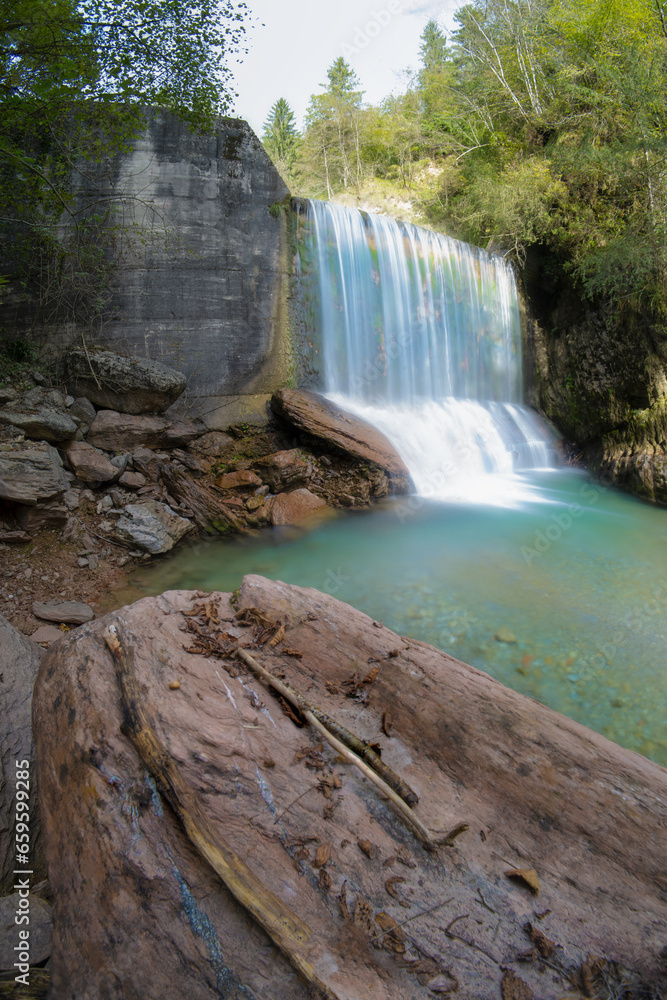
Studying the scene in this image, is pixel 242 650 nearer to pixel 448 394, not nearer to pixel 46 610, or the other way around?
pixel 46 610

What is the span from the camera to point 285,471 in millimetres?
7684

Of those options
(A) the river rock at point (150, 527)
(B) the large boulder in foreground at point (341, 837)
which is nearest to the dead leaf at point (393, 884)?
(B) the large boulder in foreground at point (341, 837)

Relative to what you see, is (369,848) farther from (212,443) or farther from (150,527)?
(212,443)

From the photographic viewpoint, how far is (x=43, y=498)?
551cm

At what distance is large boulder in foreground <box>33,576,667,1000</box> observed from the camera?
125cm

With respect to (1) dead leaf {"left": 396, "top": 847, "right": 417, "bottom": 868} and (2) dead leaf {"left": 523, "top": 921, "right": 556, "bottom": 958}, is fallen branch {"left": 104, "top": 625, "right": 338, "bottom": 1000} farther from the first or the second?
(2) dead leaf {"left": 523, "top": 921, "right": 556, "bottom": 958}

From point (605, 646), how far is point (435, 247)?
10.4m

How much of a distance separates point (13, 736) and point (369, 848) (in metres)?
1.82

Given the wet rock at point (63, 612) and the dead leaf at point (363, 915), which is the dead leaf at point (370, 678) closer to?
the dead leaf at point (363, 915)

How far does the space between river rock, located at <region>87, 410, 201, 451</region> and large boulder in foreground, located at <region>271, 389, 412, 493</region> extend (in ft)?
6.04

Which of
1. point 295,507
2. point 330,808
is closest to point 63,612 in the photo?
point 295,507

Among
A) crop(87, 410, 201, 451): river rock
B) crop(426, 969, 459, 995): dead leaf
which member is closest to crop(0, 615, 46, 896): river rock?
crop(426, 969, 459, 995): dead leaf

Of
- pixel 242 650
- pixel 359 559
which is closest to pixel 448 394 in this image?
pixel 359 559

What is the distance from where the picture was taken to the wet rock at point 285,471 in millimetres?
7691
